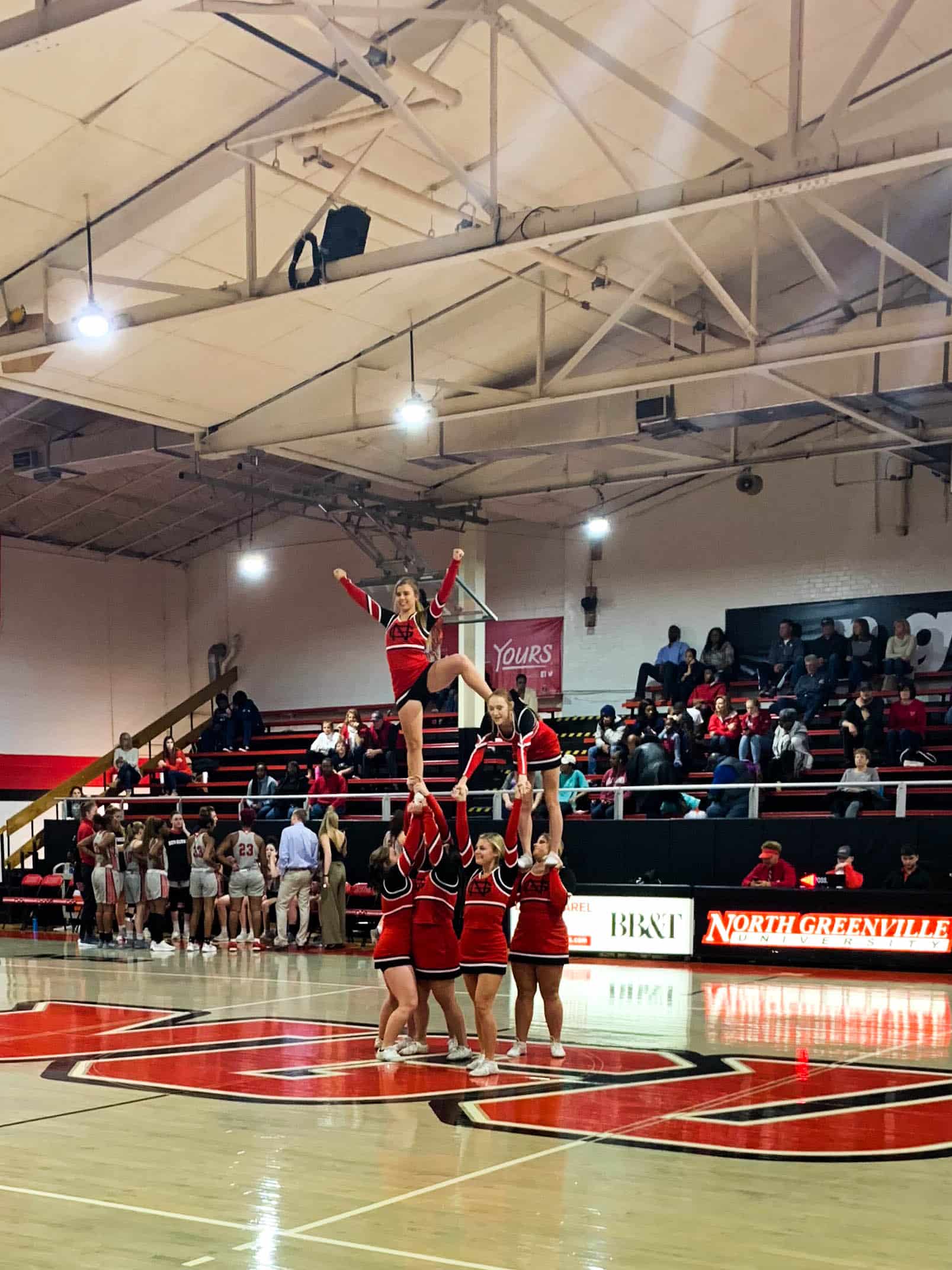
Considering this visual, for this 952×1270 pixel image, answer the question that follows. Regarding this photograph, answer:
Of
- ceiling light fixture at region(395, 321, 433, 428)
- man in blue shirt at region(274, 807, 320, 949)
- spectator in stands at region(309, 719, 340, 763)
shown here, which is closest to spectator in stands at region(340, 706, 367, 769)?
spectator in stands at region(309, 719, 340, 763)

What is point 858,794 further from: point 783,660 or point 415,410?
point 415,410

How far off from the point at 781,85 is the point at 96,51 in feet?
23.5

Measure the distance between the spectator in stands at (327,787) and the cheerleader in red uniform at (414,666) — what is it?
1157 cm

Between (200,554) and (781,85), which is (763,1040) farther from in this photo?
(200,554)

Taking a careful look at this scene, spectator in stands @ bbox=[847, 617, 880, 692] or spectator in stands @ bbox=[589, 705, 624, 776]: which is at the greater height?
spectator in stands @ bbox=[847, 617, 880, 692]

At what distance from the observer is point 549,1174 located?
645 centimetres

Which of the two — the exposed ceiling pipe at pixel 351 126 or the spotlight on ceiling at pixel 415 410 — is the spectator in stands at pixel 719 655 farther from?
the exposed ceiling pipe at pixel 351 126

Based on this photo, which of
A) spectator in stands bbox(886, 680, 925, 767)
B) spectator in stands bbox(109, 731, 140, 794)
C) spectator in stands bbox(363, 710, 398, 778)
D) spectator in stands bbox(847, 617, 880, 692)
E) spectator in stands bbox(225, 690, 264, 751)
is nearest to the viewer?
spectator in stands bbox(886, 680, 925, 767)

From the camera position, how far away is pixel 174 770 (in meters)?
25.9

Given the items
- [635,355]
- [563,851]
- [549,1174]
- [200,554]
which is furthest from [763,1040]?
[200,554]

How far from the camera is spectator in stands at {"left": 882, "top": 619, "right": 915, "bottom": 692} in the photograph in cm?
2144

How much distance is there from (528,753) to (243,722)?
1934cm

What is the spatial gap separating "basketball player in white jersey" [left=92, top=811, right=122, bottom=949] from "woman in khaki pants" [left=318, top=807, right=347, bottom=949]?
136 inches

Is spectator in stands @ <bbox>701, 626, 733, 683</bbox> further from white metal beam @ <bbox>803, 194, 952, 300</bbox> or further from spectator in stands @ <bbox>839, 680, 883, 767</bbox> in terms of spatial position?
white metal beam @ <bbox>803, 194, 952, 300</bbox>
